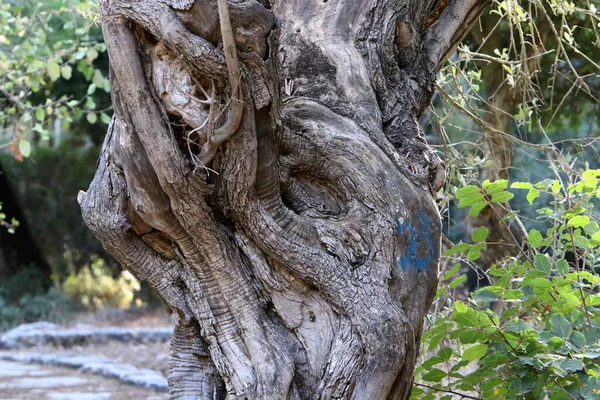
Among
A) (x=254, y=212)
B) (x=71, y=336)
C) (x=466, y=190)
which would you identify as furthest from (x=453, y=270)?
(x=71, y=336)

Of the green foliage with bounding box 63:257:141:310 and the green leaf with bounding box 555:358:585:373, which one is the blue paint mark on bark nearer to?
the green leaf with bounding box 555:358:585:373

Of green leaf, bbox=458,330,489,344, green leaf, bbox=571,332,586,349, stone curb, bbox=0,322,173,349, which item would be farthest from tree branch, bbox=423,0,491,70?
stone curb, bbox=0,322,173,349

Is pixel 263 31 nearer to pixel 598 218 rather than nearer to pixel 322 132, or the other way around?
pixel 322 132

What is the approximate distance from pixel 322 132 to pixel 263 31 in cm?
55

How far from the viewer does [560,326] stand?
3.07 metres

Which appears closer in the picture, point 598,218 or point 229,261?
point 229,261

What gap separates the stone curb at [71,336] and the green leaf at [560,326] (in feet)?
31.5

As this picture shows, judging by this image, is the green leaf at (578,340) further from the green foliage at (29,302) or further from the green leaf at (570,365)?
the green foliage at (29,302)

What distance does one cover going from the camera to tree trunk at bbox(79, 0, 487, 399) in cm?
238

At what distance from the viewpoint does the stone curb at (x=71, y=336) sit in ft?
38.5

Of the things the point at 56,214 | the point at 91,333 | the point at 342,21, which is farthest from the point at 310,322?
the point at 56,214

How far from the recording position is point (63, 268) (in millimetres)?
16594

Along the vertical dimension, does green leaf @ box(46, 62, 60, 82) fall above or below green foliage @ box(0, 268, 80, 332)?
above

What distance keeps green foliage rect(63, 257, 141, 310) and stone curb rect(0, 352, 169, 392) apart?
517cm
